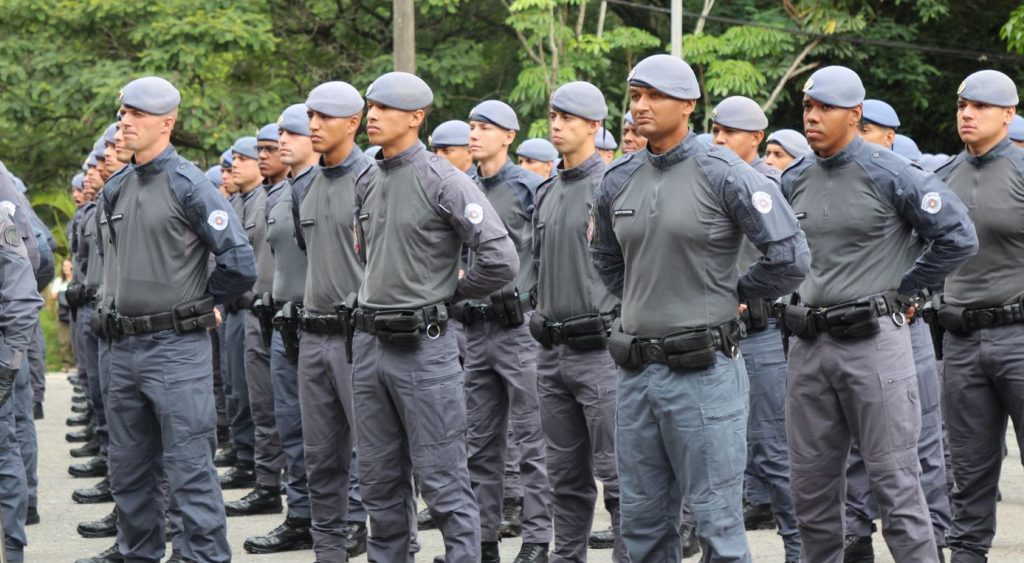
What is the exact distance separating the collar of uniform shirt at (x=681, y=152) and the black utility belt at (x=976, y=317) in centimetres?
227

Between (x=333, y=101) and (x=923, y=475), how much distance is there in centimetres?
354

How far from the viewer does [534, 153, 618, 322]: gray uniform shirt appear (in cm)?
784

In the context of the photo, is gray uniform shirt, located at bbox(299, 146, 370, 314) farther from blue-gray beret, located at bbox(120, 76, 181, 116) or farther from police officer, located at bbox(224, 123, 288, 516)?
police officer, located at bbox(224, 123, 288, 516)

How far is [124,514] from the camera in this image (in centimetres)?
756

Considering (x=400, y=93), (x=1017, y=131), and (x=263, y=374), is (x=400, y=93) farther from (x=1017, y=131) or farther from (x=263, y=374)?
(x=1017, y=131)

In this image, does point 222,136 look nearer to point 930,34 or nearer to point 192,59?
point 192,59

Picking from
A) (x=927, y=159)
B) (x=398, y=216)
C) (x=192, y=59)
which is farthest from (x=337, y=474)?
(x=192, y=59)

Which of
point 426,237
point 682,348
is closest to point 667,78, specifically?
point 682,348

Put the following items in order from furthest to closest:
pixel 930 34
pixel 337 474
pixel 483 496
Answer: pixel 930 34, pixel 483 496, pixel 337 474

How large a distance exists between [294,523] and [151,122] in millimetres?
2666

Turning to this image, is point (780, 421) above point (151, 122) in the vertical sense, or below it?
below

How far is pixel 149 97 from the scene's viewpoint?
7.54 metres

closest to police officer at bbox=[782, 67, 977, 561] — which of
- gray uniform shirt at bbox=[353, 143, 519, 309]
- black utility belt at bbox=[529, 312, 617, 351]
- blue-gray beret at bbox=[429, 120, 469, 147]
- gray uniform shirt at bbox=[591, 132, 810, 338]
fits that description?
gray uniform shirt at bbox=[591, 132, 810, 338]

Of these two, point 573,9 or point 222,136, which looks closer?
point 222,136
